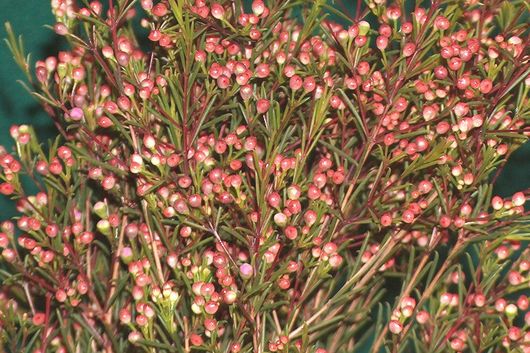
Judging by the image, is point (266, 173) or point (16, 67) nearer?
point (266, 173)

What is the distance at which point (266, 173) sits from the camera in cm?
76

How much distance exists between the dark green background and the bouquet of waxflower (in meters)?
0.37

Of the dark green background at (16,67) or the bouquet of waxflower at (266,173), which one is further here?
the dark green background at (16,67)

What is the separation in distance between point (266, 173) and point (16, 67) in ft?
2.10

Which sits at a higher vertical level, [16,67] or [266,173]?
[266,173]

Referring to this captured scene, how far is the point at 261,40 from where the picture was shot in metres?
0.88

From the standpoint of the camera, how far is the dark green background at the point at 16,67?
1.26 m

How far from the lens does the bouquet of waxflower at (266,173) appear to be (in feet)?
2.60

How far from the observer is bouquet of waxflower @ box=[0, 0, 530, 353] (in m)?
0.79

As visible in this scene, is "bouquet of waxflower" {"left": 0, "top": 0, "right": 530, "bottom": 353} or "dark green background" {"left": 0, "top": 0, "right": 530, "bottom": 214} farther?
"dark green background" {"left": 0, "top": 0, "right": 530, "bottom": 214}

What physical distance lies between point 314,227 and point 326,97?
0.40 feet

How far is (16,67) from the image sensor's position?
4.17 feet

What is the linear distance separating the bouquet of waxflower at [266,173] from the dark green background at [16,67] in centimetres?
37

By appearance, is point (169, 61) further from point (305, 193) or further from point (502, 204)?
point (502, 204)
